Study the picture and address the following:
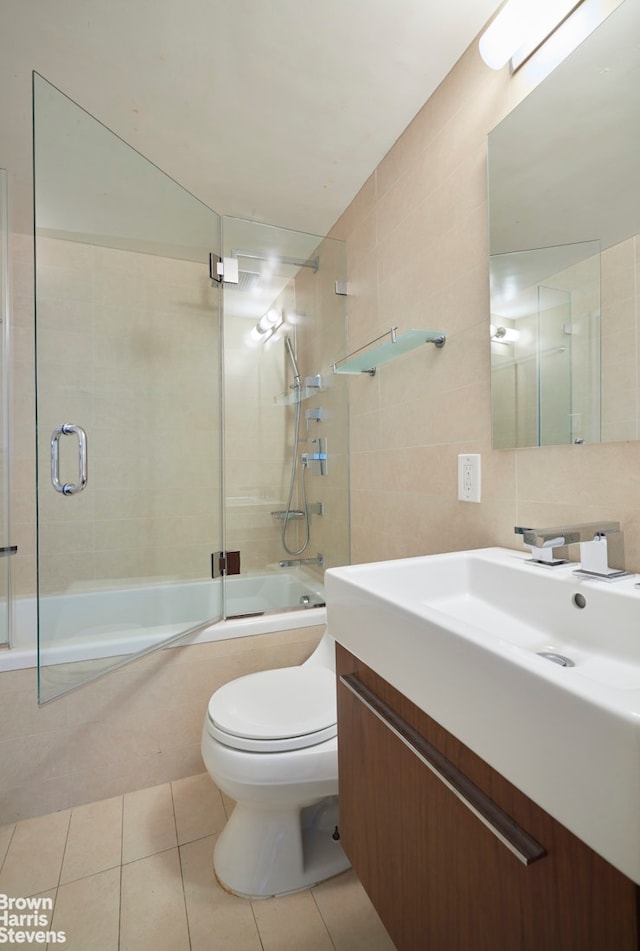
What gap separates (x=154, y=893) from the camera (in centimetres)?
120

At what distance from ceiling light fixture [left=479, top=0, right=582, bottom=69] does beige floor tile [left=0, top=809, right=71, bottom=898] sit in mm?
2414

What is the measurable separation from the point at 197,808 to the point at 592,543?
1.53m

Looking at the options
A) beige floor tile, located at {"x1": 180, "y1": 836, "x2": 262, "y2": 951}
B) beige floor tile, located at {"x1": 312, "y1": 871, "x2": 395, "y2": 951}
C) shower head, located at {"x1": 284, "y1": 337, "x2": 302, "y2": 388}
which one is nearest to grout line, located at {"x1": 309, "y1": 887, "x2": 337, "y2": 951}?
beige floor tile, located at {"x1": 312, "y1": 871, "x2": 395, "y2": 951}

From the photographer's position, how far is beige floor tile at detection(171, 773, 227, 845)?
142 centimetres

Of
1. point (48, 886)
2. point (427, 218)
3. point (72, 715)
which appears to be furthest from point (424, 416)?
point (48, 886)

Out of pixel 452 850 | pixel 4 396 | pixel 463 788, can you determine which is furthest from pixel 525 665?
pixel 4 396

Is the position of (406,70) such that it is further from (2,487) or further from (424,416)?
(2,487)

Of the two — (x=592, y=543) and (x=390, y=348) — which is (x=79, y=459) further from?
(x=592, y=543)

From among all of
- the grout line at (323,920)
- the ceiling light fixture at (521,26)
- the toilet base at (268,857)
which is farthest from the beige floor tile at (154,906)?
the ceiling light fixture at (521,26)

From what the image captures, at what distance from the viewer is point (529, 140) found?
106cm

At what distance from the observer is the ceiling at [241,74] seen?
3.82 feet

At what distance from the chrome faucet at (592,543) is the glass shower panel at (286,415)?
1.25 m

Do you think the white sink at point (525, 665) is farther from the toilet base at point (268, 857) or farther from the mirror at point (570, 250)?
the toilet base at point (268, 857)

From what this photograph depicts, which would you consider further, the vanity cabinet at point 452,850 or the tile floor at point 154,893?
the tile floor at point 154,893
